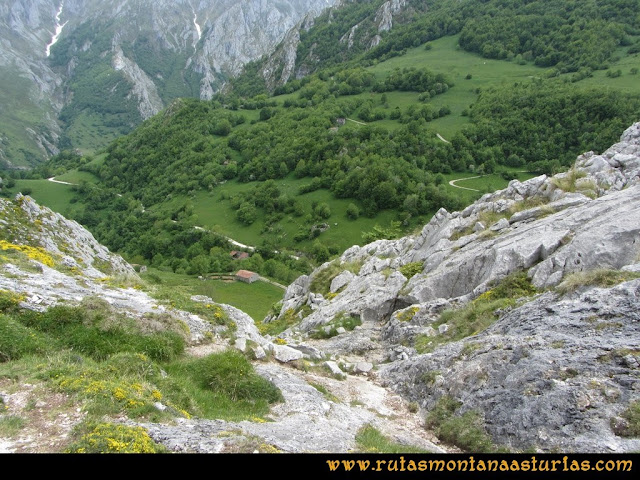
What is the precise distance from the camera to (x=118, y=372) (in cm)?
1032

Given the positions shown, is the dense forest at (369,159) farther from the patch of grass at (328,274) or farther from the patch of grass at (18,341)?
the patch of grass at (18,341)

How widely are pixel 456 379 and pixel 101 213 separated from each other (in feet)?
630

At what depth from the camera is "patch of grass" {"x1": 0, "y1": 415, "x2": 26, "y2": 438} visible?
737cm

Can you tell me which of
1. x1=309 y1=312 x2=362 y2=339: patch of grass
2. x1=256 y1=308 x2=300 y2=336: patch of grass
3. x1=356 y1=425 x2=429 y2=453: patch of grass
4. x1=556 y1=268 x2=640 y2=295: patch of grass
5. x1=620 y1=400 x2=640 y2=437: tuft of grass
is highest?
x1=556 y1=268 x2=640 y2=295: patch of grass

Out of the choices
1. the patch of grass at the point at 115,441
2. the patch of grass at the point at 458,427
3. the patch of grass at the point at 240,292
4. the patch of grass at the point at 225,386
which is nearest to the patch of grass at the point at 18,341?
the patch of grass at the point at 225,386

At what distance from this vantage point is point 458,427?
11.2 meters

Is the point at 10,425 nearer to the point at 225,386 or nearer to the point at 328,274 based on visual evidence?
the point at 225,386

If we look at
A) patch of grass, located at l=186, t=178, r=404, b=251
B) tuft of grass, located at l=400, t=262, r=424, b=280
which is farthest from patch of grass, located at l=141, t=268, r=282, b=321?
tuft of grass, located at l=400, t=262, r=424, b=280

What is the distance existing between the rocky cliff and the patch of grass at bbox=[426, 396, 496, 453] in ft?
0.53

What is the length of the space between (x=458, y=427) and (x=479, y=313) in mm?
7326

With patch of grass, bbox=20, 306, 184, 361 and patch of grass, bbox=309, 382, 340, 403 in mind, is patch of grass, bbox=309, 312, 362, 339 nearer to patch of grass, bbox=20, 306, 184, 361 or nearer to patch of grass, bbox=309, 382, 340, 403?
patch of grass, bbox=309, 382, 340, 403

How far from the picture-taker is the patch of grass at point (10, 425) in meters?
7.37

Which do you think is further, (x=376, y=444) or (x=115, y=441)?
(x=376, y=444)

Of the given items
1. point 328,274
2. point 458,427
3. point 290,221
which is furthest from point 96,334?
point 290,221
